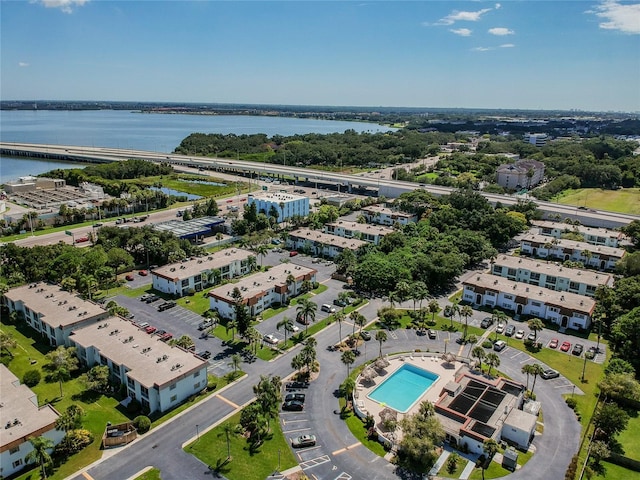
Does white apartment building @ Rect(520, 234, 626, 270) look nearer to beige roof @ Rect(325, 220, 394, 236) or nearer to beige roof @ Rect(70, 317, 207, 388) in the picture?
beige roof @ Rect(325, 220, 394, 236)

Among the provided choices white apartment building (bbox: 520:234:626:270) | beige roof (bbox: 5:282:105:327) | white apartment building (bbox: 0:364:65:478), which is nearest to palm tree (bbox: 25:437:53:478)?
white apartment building (bbox: 0:364:65:478)

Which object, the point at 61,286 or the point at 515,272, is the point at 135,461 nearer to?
the point at 61,286

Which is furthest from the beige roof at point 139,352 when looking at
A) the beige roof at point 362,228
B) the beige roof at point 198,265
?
the beige roof at point 362,228

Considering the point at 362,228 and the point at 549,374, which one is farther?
the point at 362,228

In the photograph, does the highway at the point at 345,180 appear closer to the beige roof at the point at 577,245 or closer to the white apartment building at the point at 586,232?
the white apartment building at the point at 586,232

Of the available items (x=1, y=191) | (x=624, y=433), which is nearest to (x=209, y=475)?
(x=624, y=433)

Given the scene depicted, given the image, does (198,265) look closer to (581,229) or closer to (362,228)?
(362,228)

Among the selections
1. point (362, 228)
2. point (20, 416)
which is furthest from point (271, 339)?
point (362, 228)
